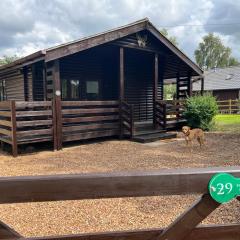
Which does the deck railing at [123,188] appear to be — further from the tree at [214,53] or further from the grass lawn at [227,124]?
the tree at [214,53]

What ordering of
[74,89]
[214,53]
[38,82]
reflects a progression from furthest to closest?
1. [214,53]
2. [74,89]
3. [38,82]

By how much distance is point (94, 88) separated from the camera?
1294 cm

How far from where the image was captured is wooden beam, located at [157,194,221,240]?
1514 millimetres

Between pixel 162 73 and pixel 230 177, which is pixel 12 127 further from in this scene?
pixel 162 73

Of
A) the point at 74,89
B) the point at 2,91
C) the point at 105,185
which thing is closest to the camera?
the point at 105,185

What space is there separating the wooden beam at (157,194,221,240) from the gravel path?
189 centimetres

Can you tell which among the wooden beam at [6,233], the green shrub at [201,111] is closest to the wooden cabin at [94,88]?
the green shrub at [201,111]

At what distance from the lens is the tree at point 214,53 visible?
67125mm

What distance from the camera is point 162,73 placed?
49.5ft

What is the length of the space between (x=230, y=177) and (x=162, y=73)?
45.9 ft

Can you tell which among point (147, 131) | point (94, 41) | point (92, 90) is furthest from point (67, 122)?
point (92, 90)

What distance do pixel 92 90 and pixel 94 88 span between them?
0.48 ft

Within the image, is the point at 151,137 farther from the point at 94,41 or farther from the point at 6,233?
the point at 6,233

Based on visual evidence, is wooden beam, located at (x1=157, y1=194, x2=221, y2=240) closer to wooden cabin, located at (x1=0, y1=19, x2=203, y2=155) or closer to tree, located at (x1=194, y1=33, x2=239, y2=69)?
wooden cabin, located at (x1=0, y1=19, x2=203, y2=155)
